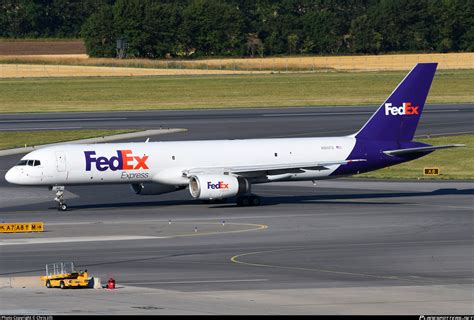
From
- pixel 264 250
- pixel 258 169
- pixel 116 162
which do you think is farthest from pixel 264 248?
pixel 116 162

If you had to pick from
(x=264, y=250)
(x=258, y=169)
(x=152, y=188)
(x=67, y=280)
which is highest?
(x=258, y=169)

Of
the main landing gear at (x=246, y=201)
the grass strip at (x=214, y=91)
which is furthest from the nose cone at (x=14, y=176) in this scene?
the grass strip at (x=214, y=91)

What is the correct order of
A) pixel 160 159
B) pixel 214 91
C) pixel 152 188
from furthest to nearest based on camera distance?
pixel 214 91 → pixel 152 188 → pixel 160 159

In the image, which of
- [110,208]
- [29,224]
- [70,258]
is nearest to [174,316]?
[70,258]

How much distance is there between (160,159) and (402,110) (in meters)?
14.4

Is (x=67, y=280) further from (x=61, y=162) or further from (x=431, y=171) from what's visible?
(x=431, y=171)

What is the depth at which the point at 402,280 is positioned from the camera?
120 feet

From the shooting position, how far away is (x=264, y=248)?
4484cm

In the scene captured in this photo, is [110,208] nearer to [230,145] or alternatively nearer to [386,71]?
[230,145]

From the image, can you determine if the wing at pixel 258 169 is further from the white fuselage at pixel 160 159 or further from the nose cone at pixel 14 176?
the nose cone at pixel 14 176

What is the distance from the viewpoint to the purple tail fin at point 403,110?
6175cm

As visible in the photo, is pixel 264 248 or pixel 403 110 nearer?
pixel 264 248

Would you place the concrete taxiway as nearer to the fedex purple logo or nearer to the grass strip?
the fedex purple logo

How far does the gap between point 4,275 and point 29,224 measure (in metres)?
11.9
